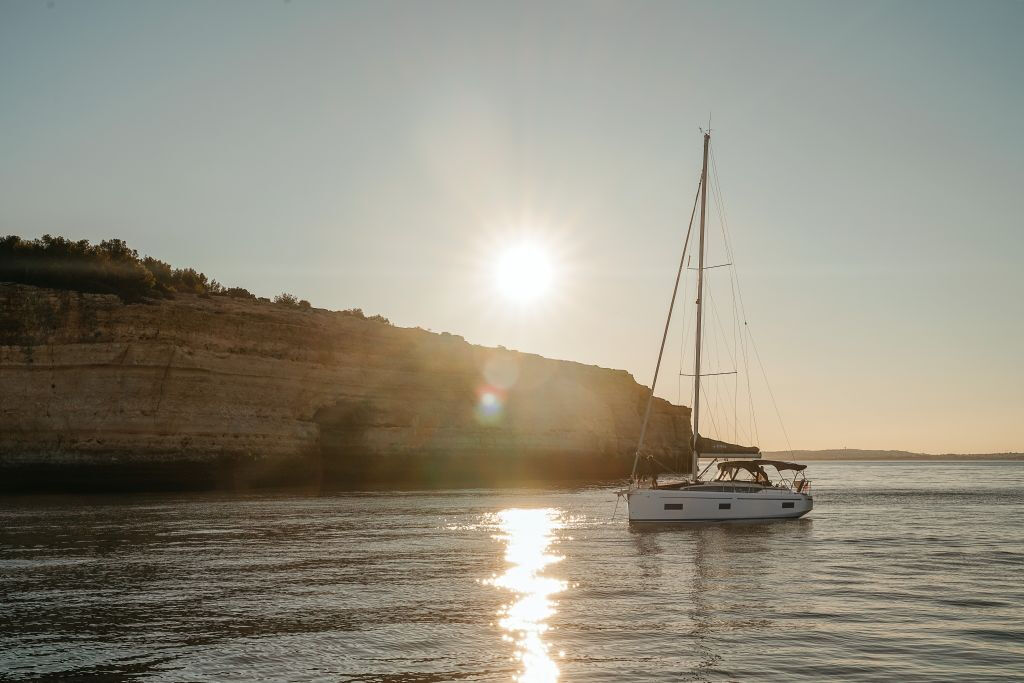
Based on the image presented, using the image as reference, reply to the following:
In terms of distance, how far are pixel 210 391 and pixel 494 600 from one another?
35.9m

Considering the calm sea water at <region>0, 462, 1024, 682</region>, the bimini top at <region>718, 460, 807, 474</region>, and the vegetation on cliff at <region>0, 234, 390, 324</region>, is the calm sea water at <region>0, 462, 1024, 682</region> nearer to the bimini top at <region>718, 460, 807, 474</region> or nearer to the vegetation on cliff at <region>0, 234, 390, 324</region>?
the bimini top at <region>718, 460, 807, 474</region>

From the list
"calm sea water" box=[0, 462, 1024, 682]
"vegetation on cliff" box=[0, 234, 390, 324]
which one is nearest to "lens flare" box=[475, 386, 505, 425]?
"vegetation on cliff" box=[0, 234, 390, 324]

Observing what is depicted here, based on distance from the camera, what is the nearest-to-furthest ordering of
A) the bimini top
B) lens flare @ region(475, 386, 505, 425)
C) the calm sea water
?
1. the calm sea water
2. the bimini top
3. lens flare @ region(475, 386, 505, 425)

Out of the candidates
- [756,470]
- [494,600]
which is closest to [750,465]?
[756,470]

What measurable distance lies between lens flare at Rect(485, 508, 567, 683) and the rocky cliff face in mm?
22303

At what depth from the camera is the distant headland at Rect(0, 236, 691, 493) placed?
1781 inches

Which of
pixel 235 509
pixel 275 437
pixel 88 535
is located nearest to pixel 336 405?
pixel 275 437

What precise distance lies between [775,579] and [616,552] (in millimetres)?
5742

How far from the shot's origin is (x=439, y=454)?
63.4 meters

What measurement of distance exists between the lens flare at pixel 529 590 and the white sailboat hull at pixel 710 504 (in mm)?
3295

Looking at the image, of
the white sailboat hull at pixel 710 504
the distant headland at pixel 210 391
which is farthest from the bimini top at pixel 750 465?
the distant headland at pixel 210 391

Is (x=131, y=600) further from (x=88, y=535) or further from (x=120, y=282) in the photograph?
(x=120, y=282)

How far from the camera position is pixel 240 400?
5025 cm

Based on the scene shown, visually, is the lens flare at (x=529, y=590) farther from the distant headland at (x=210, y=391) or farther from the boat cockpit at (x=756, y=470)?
the distant headland at (x=210, y=391)
